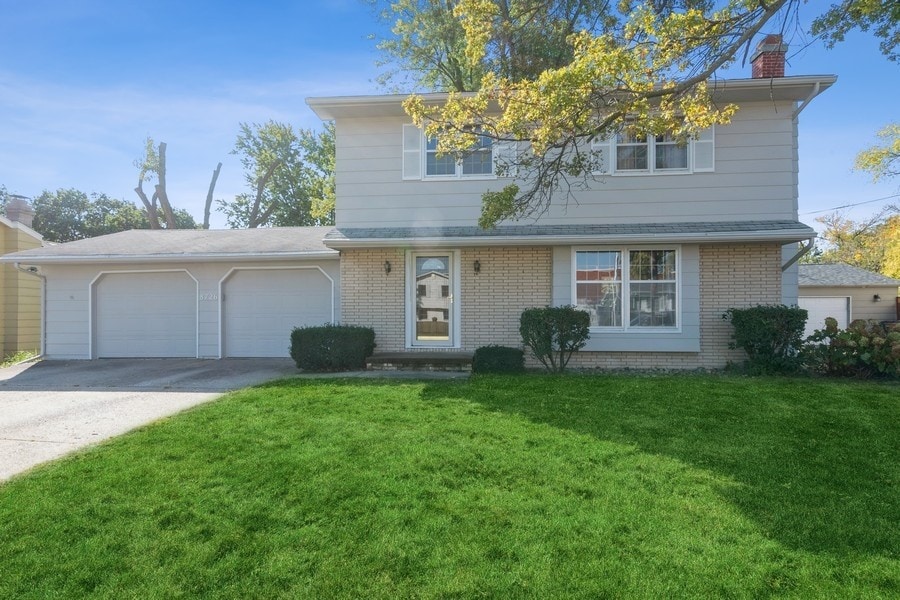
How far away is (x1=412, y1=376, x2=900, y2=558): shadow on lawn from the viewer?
330 centimetres

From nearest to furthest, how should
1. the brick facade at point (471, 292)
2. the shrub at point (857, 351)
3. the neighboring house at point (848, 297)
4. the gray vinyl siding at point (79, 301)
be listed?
the shrub at point (857, 351)
the brick facade at point (471, 292)
the gray vinyl siding at point (79, 301)
the neighboring house at point (848, 297)

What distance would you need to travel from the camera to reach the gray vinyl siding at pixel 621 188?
9.33 metres

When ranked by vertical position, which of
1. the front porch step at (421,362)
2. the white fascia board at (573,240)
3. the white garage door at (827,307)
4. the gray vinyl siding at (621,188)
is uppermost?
the gray vinyl siding at (621,188)

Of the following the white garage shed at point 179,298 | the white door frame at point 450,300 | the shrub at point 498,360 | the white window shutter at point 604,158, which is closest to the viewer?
the shrub at point 498,360

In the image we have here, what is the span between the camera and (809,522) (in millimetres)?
3244

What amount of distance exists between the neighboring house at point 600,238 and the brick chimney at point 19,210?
36.7 feet

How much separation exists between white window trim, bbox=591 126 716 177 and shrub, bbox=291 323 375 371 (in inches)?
230

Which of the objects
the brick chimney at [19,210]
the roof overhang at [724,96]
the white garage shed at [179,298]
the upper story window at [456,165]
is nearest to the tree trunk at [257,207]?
the brick chimney at [19,210]

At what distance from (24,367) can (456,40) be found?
50.8ft

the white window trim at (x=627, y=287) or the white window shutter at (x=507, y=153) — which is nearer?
the white window trim at (x=627, y=287)

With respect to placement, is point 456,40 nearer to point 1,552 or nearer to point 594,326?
point 594,326

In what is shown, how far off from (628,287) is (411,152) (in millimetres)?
5147

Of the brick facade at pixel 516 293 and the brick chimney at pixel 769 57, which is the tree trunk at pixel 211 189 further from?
the brick chimney at pixel 769 57

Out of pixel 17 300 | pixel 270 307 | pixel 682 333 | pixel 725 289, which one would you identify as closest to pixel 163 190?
pixel 17 300
